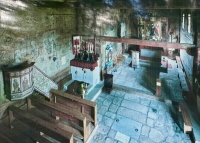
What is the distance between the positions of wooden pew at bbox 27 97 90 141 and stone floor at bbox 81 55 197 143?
0.57m

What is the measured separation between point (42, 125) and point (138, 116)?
4.39 m

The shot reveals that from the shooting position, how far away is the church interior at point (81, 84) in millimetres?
5812

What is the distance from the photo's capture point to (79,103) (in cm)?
670

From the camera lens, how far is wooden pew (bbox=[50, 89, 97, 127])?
6448 millimetres

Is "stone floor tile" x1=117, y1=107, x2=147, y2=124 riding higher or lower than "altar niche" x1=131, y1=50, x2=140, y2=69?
lower

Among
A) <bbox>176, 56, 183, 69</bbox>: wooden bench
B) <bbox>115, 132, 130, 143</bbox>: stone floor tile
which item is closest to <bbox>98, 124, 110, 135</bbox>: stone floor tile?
<bbox>115, 132, 130, 143</bbox>: stone floor tile

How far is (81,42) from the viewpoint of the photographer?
10.1 m

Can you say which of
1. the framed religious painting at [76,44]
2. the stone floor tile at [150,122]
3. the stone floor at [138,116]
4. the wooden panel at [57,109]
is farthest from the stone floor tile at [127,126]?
the framed religious painting at [76,44]

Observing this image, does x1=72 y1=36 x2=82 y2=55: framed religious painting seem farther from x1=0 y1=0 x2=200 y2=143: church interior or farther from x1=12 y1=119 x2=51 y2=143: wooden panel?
x1=12 y1=119 x2=51 y2=143: wooden panel

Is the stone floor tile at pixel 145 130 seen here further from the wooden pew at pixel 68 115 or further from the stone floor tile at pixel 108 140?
the wooden pew at pixel 68 115

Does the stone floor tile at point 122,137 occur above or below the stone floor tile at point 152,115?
below

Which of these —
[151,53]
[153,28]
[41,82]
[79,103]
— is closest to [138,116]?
[79,103]

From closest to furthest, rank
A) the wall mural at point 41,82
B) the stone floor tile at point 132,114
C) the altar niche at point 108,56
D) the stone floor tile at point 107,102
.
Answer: the wall mural at point 41,82 < the stone floor tile at point 132,114 < the stone floor tile at point 107,102 < the altar niche at point 108,56

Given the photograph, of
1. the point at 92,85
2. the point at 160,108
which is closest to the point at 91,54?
the point at 92,85
